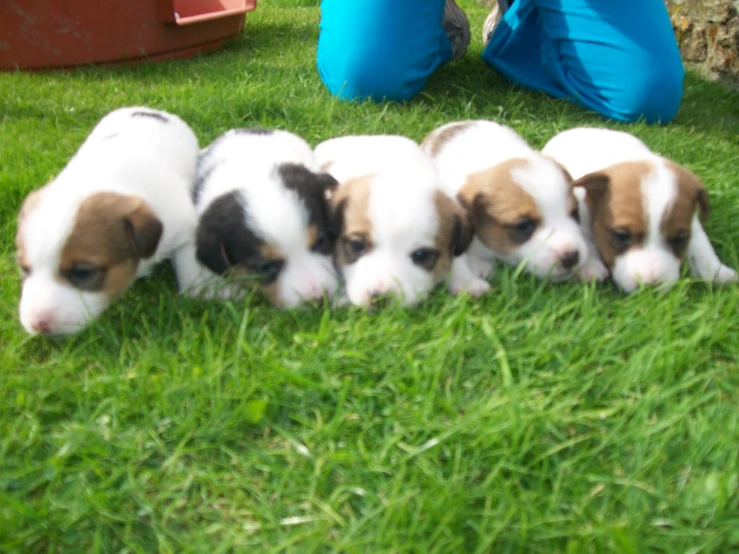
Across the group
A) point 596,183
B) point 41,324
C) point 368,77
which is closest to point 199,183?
point 41,324

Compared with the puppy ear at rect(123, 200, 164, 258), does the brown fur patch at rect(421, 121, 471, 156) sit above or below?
below

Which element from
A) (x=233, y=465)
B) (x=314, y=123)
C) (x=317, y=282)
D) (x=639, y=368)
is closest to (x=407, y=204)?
(x=317, y=282)

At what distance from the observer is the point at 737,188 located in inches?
187

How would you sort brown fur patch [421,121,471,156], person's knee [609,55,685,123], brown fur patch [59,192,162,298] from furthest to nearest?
person's knee [609,55,685,123]
brown fur patch [421,121,471,156]
brown fur patch [59,192,162,298]

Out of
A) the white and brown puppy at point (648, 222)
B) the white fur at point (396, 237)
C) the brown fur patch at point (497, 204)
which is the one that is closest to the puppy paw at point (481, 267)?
the brown fur patch at point (497, 204)

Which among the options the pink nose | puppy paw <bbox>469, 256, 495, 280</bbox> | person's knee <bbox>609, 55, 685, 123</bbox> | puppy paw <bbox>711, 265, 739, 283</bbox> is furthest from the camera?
person's knee <bbox>609, 55, 685, 123</bbox>

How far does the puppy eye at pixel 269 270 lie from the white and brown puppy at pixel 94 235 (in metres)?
0.47

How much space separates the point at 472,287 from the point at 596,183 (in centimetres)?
98

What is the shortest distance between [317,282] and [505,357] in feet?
3.47

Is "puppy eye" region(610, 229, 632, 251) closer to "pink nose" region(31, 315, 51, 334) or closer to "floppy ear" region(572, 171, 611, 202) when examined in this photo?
"floppy ear" region(572, 171, 611, 202)

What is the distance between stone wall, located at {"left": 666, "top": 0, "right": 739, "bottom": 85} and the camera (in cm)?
787

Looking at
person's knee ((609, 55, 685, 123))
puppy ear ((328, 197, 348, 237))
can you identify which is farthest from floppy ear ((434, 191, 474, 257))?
person's knee ((609, 55, 685, 123))

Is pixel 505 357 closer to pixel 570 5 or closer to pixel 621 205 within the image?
pixel 621 205

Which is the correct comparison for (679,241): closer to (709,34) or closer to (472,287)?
(472,287)
